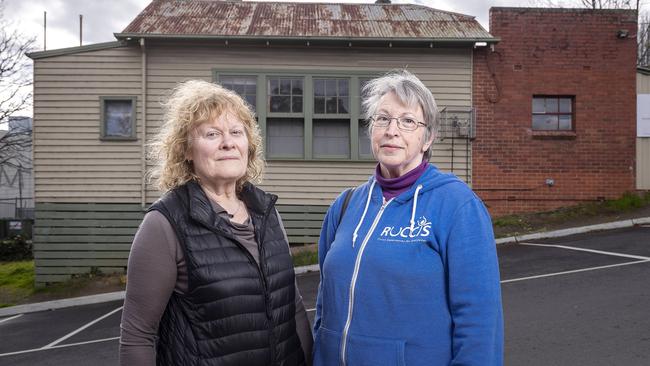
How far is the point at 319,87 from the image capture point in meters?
12.1

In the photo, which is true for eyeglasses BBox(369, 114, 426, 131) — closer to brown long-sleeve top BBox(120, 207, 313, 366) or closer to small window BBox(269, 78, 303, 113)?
brown long-sleeve top BBox(120, 207, 313, 366)

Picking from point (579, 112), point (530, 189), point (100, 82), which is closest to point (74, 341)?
point (100, 82)

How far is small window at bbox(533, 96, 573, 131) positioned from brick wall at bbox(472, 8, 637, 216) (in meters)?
0.20

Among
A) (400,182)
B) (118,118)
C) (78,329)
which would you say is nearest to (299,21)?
(118,118)

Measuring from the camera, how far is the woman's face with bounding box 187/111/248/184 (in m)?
2.30

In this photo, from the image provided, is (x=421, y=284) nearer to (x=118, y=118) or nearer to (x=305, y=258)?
(x=305, y=258)

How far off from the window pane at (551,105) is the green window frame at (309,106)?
3.78m

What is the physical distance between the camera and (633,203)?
12.3m

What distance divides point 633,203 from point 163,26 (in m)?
11.0

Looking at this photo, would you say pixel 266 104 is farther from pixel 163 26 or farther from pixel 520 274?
pixel 520 274

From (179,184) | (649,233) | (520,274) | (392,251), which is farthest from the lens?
(649,233)

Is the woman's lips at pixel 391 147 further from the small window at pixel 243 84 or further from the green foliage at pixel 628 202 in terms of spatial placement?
the green foliage at pixel 628 202

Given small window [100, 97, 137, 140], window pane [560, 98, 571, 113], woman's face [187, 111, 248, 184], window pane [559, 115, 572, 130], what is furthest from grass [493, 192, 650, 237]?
woman's face [187, 111, 248, 184]

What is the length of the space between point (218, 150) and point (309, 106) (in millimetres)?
9809
